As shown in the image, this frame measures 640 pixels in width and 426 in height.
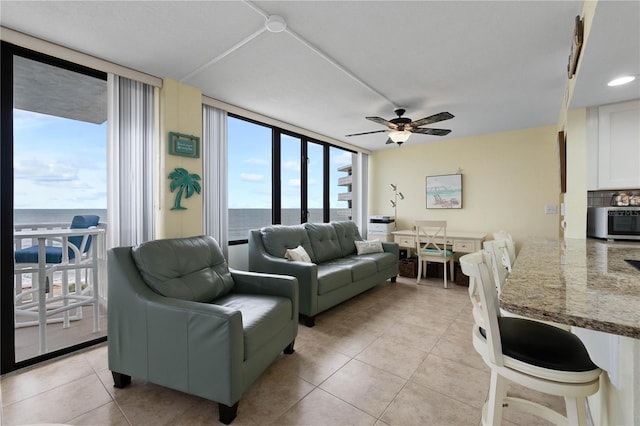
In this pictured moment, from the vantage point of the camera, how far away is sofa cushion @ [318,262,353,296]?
306cm

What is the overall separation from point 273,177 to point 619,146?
147 inches

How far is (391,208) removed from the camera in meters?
5.93

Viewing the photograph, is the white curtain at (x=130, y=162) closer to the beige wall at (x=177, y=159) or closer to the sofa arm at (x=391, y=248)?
the beige wall at (x=177, y=159)

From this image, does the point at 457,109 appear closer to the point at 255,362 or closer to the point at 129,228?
the point at 255,362

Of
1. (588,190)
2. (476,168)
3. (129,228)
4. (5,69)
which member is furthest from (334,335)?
(476,168)

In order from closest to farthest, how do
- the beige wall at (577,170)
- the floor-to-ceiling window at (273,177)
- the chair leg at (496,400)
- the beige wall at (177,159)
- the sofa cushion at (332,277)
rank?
the chair leg at (496,400)
the beige wall at (577,170)
the beige wall at (177,159)
the sofa cushion at (332,277)
the floor-to-ceiling window at (273,177)

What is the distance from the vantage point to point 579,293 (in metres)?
0.95

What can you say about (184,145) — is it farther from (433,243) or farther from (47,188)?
(433,243)

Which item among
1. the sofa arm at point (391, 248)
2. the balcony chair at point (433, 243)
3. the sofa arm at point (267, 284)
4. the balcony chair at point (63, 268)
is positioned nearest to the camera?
the sofa arm at point (267, 284)

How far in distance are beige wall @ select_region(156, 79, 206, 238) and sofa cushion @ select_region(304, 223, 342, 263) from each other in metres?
1.50

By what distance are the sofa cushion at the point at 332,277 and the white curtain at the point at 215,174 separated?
1.20 meters

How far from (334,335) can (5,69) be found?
336 centimetres

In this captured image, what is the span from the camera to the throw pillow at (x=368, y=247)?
4469 mm

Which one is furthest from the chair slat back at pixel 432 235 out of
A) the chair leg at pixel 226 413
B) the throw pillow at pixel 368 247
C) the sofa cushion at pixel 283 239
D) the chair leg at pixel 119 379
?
the chair leg at pixel 119 379
